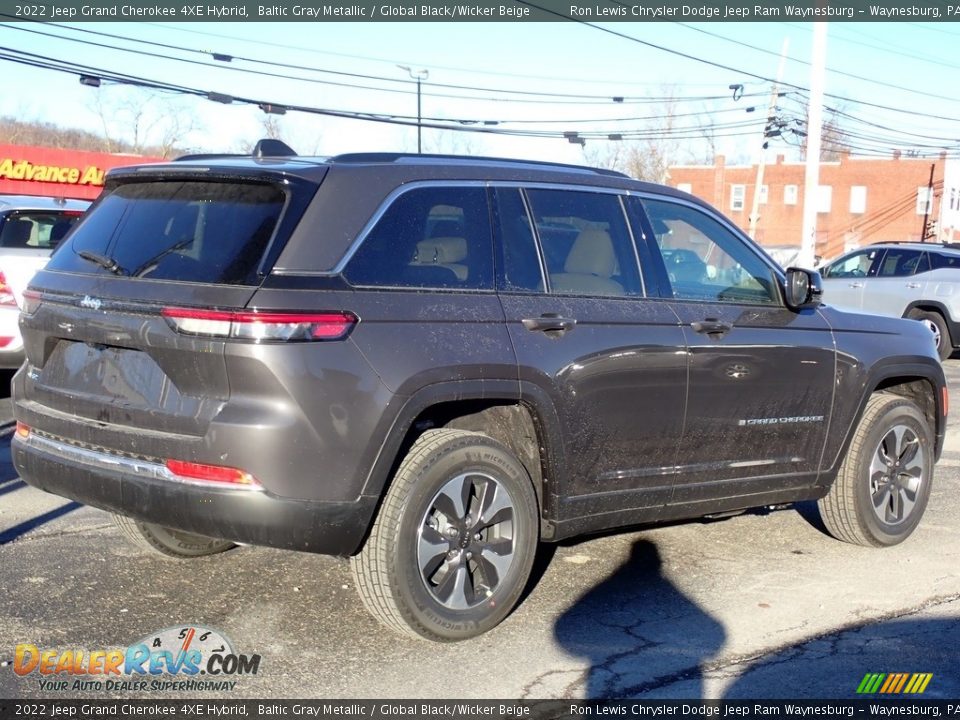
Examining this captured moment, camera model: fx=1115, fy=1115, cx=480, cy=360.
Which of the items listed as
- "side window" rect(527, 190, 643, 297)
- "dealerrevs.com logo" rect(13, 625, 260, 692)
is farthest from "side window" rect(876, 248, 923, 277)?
"dealerrevs.com logo" rect(13, 625, 260, 692)

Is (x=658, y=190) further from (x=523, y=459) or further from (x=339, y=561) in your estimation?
(x=339, y=561)

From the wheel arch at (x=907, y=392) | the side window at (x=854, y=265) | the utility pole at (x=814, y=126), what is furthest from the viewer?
the utility pole at (x=814, y=126)

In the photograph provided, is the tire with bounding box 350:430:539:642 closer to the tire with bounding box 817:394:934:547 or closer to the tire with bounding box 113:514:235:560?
the tire with bounding box 113:514:235:560

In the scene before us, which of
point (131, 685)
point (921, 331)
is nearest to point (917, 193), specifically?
point (921, 331)

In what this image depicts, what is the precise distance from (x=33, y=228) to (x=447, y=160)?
6.53 meters

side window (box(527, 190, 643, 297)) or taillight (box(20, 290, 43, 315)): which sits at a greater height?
side window (box(527, 190, 643, 297))

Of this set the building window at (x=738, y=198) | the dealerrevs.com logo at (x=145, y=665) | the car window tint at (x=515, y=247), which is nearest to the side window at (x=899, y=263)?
the car window tint at (x=515, y=247)

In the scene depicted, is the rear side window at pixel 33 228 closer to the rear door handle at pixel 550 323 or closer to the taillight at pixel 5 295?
the taillight at pixel 5 295

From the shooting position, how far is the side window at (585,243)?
5.10 metres

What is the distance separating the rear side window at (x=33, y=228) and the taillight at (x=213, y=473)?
653 cm

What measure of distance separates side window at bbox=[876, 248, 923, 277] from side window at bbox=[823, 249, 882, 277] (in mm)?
237

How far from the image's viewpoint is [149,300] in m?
4.33

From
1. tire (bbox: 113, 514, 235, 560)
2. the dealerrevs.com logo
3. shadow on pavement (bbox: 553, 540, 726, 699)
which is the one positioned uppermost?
tire (bbox: 113, 514, 235, 560)

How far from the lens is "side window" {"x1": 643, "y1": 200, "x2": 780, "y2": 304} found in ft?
18.2
